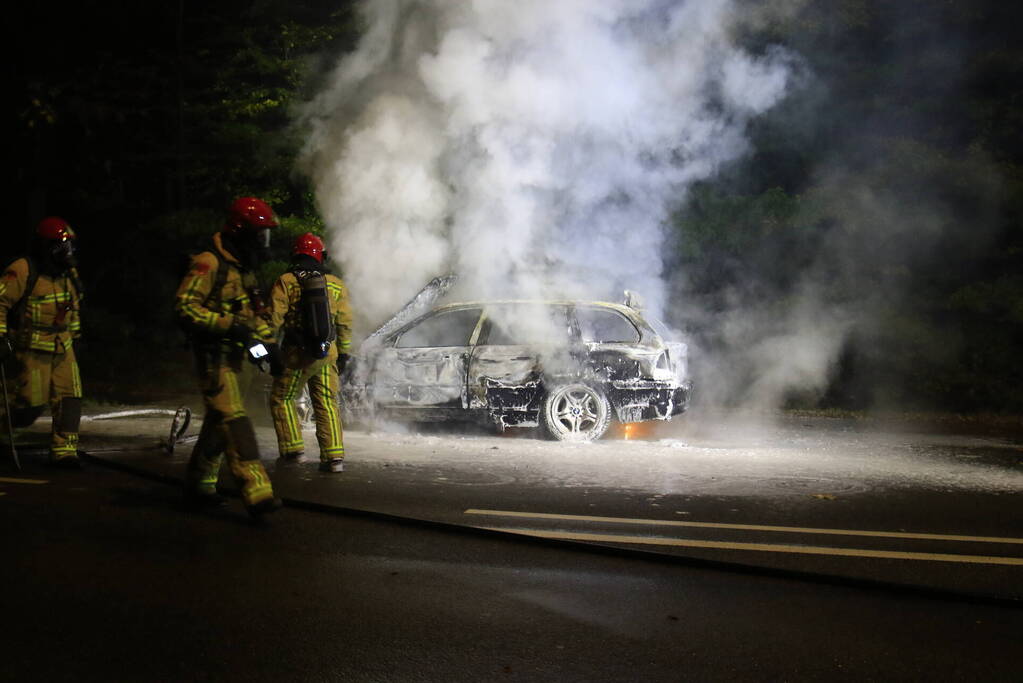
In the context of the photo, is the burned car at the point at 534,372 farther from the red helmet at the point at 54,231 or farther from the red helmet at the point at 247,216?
the red helmet at the point at 247,216

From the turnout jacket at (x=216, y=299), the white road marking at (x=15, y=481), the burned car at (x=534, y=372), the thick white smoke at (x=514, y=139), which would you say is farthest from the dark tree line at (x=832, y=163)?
the turnout jacket at (x=216, y=299)

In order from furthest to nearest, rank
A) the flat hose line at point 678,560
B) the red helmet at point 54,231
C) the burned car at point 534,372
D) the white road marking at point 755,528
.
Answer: the burned car at point 534,372
the red helmet at point 54,231
the white road marking at point 755,528
the flat hose line at point 678,560

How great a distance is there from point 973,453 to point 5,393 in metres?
8.69

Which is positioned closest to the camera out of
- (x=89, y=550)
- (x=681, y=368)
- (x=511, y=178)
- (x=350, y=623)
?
(x=350, y=623)

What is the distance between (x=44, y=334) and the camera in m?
7.98

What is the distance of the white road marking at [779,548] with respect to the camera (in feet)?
17.3

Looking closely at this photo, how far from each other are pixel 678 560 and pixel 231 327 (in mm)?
2902

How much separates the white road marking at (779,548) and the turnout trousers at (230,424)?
1.44 metres

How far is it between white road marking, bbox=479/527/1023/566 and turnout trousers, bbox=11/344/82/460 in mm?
4126

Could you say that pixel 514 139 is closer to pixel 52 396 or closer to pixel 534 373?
pixel 534 373

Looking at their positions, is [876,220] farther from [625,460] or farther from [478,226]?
[625,460]

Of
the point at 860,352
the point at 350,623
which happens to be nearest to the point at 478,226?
the point at 860,352

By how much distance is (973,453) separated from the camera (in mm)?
9688

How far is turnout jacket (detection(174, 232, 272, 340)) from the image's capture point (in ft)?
19.3
